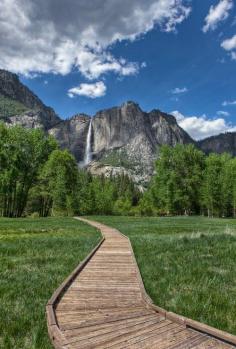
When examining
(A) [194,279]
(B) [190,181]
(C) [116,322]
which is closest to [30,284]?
(C) [116,322]

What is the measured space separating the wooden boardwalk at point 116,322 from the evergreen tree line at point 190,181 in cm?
6571

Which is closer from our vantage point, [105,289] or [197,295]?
[197,295]

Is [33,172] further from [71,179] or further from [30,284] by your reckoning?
[30,284]

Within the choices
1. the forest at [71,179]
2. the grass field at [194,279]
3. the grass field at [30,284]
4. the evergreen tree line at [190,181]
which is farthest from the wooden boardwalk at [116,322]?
the evergreen tree line at [190,181]

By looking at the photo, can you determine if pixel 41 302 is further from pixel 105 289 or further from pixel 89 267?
pixel 89 267

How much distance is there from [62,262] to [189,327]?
8555 millimetres

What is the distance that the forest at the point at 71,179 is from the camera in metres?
64.0

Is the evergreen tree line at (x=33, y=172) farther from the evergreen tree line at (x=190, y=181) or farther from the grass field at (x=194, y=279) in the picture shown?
the grass field at (x=194, y=279)

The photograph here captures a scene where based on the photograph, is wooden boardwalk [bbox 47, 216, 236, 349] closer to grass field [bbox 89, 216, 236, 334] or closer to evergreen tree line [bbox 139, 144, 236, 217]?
grass field [bbox 89, 216, 236, 334]

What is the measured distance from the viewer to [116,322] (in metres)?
7.06

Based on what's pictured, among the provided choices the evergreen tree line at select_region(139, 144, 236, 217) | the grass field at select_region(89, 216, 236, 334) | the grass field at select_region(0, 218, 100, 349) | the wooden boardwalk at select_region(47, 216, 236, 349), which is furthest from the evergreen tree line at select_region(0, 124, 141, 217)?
the wooden boardwalk at select_region(47, 216, 236, 349)

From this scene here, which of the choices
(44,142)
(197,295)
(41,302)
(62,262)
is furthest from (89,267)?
(44,142)

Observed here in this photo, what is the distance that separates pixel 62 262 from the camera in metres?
14.4

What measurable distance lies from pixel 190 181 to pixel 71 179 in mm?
27417
